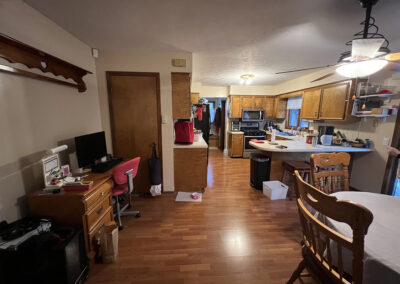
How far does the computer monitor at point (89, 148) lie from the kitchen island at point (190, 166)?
1.10m

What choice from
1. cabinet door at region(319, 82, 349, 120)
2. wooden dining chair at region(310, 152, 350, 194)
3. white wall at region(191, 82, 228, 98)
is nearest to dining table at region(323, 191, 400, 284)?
wooden dining chair at region(310, 152, 350, 194)

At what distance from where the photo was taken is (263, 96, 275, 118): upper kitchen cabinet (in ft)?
16.6

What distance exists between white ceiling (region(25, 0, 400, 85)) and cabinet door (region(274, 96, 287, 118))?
252 cm

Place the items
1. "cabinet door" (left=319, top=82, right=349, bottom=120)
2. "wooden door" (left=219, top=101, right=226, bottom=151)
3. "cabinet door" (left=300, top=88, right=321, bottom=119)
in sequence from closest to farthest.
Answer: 1. "cabinet door" (left=319, top=82, right=349, bottom=120)
2. "cabinet door" (left=300, top=88, right=321, bottom=119)
3. "wooden door" (left=219, top=101, right=226, bottom=151)

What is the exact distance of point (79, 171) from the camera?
176 centimetres

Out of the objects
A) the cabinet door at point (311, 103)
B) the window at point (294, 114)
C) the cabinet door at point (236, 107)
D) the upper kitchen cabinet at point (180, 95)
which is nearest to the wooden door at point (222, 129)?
the cabinet door at point (236, 107)

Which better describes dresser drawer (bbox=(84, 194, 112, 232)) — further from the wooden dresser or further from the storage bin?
the storage bin

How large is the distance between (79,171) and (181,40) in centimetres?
206

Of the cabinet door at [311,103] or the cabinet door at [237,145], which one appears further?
the cabinet door at [237,145]

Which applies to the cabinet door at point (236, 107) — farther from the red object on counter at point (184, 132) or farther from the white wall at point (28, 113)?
the white wall at point (28, 113)

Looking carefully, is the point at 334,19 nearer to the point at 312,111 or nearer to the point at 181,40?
the point at 181,40

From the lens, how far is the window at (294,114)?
438 cm

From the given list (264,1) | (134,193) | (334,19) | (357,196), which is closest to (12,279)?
(134,193)

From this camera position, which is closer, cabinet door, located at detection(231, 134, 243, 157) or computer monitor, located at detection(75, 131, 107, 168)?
computer monitor, located at detection(75, 131, 107, 168)
